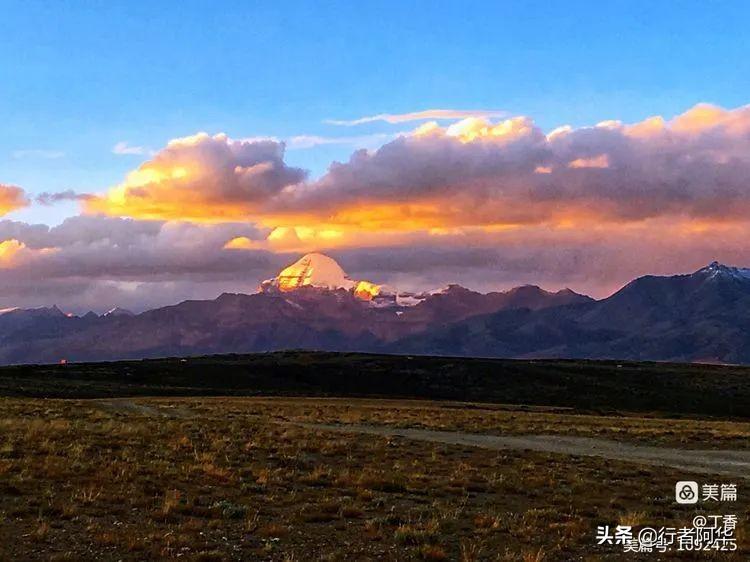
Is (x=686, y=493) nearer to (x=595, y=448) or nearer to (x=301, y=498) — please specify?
(x=301, y=498)

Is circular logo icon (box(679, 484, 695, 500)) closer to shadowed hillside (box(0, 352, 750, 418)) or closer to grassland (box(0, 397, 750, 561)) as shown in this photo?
grassland (box(0, 397, 750, 561))

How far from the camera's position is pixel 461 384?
363 ft

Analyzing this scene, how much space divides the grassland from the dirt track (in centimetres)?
219

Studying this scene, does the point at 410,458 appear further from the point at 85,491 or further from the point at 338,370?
the point at 338,370

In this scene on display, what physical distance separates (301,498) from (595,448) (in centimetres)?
2019

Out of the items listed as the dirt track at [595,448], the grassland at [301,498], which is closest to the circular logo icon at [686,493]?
the grassland at [301,498]

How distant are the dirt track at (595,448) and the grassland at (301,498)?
2.19m

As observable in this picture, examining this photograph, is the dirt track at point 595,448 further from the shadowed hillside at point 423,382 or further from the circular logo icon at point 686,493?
the shadowed hillside at point 423,382

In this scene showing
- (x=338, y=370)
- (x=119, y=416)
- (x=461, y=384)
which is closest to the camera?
(x=119, y=416)

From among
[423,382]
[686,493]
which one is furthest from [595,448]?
[423,382]

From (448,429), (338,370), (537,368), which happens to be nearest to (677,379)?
(537,368)

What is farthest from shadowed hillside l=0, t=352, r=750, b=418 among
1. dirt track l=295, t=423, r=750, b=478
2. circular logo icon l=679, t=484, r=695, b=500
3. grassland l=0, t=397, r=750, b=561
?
circular logo icon l=679, t=484, r=695, b=500

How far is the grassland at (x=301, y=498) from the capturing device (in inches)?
578

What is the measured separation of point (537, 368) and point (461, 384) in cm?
2072
